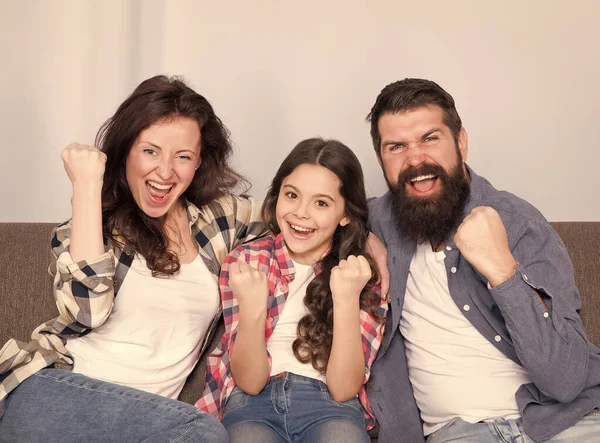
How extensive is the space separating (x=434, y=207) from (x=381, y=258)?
0.81ft

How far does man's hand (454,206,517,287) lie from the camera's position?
6.44 ft

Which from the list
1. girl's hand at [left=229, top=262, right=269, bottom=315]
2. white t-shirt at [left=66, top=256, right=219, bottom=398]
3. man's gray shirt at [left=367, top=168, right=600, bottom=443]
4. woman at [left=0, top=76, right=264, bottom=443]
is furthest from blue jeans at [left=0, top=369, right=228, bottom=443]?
man's gray shirt at [left=367, top=168, right=600, bottom=443]

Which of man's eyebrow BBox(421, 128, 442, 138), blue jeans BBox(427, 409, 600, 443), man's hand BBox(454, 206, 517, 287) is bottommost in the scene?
blue jeans BBox(427, 409, 600, 443)

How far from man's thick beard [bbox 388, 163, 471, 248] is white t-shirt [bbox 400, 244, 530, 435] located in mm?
68

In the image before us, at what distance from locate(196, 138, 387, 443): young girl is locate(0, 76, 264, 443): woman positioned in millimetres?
134

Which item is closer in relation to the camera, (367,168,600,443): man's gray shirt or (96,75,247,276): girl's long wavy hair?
(367,168,600,443): man's gray shirt

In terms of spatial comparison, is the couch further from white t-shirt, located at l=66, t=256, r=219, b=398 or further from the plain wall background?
the plain wall background

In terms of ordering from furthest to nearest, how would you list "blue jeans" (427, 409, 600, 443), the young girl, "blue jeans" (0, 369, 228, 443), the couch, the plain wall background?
the plain wall background < the couch < the young girl < "blue jeans" (427, 409, 600, 443) < "blue jeans" (0, 369, 228, 443)

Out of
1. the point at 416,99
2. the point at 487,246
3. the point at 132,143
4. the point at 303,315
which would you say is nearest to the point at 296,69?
the point at 416,99

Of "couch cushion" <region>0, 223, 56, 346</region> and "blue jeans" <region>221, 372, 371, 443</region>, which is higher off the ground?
"couch cushion" <region>0, 223, 56, 346</region>

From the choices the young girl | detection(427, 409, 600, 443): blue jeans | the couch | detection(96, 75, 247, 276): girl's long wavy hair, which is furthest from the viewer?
the couch

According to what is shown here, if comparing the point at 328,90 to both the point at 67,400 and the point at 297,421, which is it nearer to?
the point at 297,421

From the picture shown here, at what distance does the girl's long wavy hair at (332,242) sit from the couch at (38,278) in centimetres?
43

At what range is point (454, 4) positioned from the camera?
307cm
